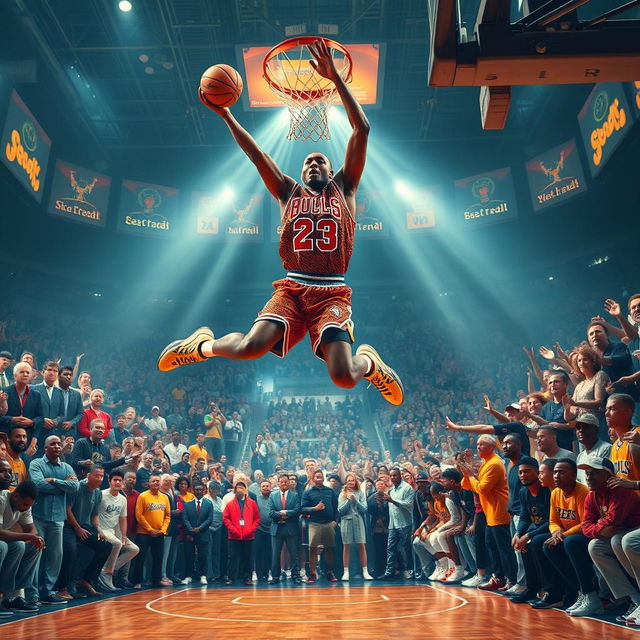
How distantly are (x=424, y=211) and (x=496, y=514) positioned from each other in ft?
53.4

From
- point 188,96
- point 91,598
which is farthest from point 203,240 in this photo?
point 91,598

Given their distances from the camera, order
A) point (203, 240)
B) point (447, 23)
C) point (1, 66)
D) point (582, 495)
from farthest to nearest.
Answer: point (203, 240) → point (1, 66) → point (582, 495) → point (447, 23)

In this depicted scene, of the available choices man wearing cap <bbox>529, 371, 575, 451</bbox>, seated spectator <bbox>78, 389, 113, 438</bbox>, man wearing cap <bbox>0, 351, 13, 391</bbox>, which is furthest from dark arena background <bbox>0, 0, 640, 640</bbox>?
man wearing cap <bbox>0, 351, 13, 391</bbox>

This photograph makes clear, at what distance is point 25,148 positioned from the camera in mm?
15766

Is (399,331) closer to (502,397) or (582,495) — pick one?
(502,397)

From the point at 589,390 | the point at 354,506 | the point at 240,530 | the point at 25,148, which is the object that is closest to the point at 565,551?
the point at 589,390

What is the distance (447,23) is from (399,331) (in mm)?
21449

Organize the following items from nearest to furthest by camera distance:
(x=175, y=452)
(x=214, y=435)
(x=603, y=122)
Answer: (x=175, y=452) < (x=603, y=122) < (x=214, y=435)

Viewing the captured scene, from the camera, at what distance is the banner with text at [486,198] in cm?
2117

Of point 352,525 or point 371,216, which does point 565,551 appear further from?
point 371,216

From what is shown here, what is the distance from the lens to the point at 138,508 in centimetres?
952

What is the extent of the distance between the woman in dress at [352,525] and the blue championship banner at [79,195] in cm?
1394

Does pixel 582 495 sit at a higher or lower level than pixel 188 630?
higher

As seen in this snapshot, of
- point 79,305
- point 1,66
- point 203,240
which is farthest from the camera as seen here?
point 79,305
